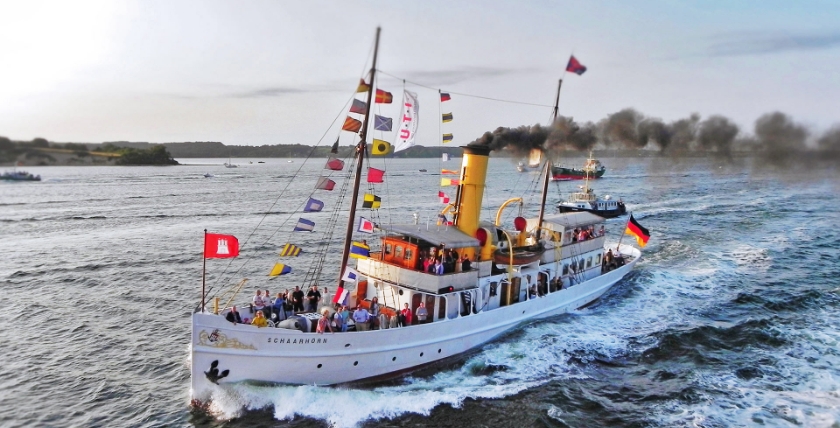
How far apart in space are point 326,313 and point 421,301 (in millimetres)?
4024

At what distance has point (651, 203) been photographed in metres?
67.9

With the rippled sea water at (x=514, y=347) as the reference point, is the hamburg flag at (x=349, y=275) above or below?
above

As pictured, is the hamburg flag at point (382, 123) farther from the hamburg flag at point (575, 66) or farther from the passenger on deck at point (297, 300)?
the hamburg flag at point (575, 66)

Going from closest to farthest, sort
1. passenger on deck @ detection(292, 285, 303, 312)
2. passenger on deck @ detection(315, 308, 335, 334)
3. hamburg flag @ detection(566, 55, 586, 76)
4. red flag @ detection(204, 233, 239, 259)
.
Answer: red flag @ detection(204, 233, 239, 259)
passenger on deck @ detection(315, 308, 335, 334)
passenger on deck @ detection(292, 285, 303, 312)
hamburg flag @ detection(566, 55, 586, 76)

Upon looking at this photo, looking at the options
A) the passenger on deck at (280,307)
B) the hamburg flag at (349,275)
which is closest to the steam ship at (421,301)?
the hamburg flag at (349,275)

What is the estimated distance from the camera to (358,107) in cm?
1806

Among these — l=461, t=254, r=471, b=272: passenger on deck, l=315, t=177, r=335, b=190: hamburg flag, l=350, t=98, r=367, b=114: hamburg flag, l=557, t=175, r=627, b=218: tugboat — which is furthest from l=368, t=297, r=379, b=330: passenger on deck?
l=557, t=175, r=627, b=218: tugboat

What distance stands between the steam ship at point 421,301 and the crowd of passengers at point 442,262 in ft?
0.39

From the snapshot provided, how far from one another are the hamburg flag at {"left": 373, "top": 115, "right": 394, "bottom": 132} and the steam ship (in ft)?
1.37

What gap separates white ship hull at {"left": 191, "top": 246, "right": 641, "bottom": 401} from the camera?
15.3 metres

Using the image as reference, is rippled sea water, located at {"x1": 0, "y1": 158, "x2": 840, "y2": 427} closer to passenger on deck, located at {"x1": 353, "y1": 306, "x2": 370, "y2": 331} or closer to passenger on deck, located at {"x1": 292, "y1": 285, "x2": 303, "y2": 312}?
passenger on deck, located at {"x1": 353, "y1": 306, "x2": 370, "y2": 331}

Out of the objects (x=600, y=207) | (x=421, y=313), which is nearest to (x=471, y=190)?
(x=421, y=313)

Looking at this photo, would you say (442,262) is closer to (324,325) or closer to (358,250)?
(358,250)

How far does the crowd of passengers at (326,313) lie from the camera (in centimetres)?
1653
